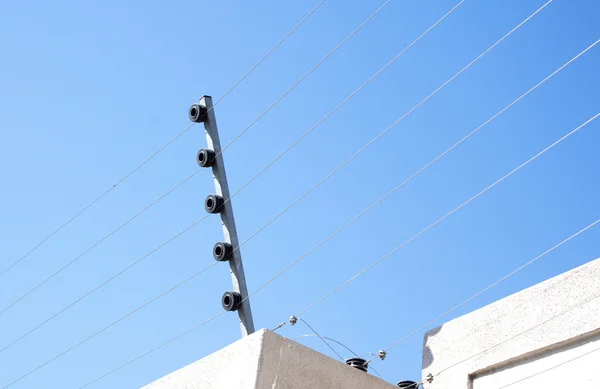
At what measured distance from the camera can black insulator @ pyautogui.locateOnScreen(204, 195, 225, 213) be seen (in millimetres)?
9383

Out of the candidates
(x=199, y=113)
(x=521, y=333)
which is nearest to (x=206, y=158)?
(x=199, y=113)

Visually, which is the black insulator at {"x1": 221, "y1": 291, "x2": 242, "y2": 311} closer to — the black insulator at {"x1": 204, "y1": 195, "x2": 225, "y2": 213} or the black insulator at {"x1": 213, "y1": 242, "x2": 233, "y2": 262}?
the black insulator at {"x1": 213, "y1": 242, "x2": 233, "y2": 262}

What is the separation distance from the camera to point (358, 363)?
861cm

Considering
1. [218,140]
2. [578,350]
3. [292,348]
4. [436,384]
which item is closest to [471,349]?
[436,384]

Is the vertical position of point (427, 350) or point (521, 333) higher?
point (427, 350)

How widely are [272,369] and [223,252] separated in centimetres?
161

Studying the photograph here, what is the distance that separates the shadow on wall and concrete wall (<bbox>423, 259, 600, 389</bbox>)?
11 millimetres

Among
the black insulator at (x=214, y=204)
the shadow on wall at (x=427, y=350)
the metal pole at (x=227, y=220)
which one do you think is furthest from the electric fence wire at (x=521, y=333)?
the black insulator at (x=214, y=204)

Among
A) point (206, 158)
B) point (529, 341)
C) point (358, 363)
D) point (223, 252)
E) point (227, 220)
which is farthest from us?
point (206, 158)

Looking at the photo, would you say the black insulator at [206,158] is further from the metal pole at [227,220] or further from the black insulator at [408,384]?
the black insulator at [408,384]

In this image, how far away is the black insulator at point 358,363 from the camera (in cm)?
859

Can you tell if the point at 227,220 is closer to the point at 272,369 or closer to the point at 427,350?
the point at 272,369

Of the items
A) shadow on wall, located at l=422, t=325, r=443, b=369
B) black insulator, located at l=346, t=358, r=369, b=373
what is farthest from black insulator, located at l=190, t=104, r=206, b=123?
shadow on wall, located at l=422, t=325, r=443, b=369

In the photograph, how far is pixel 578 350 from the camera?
797 centimetres
